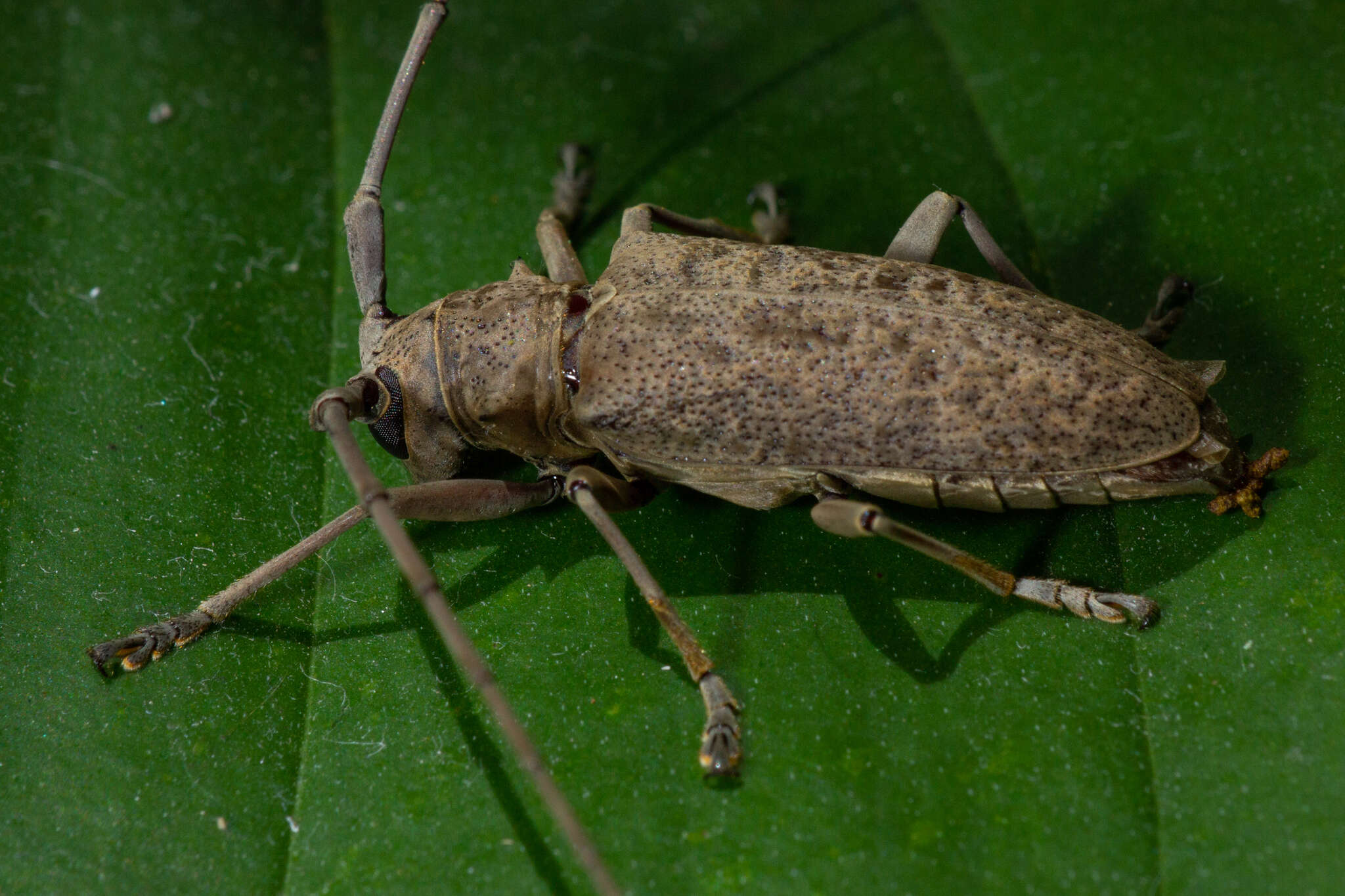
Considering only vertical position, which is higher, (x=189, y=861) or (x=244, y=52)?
(x=244, y=52)

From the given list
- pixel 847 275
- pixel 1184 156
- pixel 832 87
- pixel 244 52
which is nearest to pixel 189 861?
pixel 847 275

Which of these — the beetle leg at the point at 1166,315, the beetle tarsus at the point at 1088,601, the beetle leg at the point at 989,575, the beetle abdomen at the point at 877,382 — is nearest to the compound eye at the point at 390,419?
the beetle abdomen at the point at 877,382

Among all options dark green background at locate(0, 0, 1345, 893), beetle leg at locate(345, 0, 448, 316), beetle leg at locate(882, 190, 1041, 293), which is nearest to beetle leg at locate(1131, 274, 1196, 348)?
dark green background at locate(0, 0, 1345, 893)

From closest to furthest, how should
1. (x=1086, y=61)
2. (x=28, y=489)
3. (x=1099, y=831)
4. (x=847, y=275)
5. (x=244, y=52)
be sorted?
(x=1099, y=831) < (x=847, y=275) < (x=28, y=489) < (x=1086, y=61) < (x=244, y=52)

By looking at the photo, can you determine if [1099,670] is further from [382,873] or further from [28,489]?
[28,489]

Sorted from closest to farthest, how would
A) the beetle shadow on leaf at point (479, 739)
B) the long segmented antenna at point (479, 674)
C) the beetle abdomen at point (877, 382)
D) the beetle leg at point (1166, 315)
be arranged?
the long segmented antenna at point (479, 674)
the beetle shadow on leaf at point (479, 739)
the beetle abdomen at point (877, 382)
the beetle leg at point (1166, 315)

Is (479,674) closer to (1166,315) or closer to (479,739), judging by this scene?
(479,739)

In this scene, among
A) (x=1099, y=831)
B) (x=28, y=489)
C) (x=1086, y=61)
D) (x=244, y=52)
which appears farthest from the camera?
(x=244, y=52)

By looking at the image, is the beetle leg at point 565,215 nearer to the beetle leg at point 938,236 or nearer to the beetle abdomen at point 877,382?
the beetle abdomen at point 877,382
